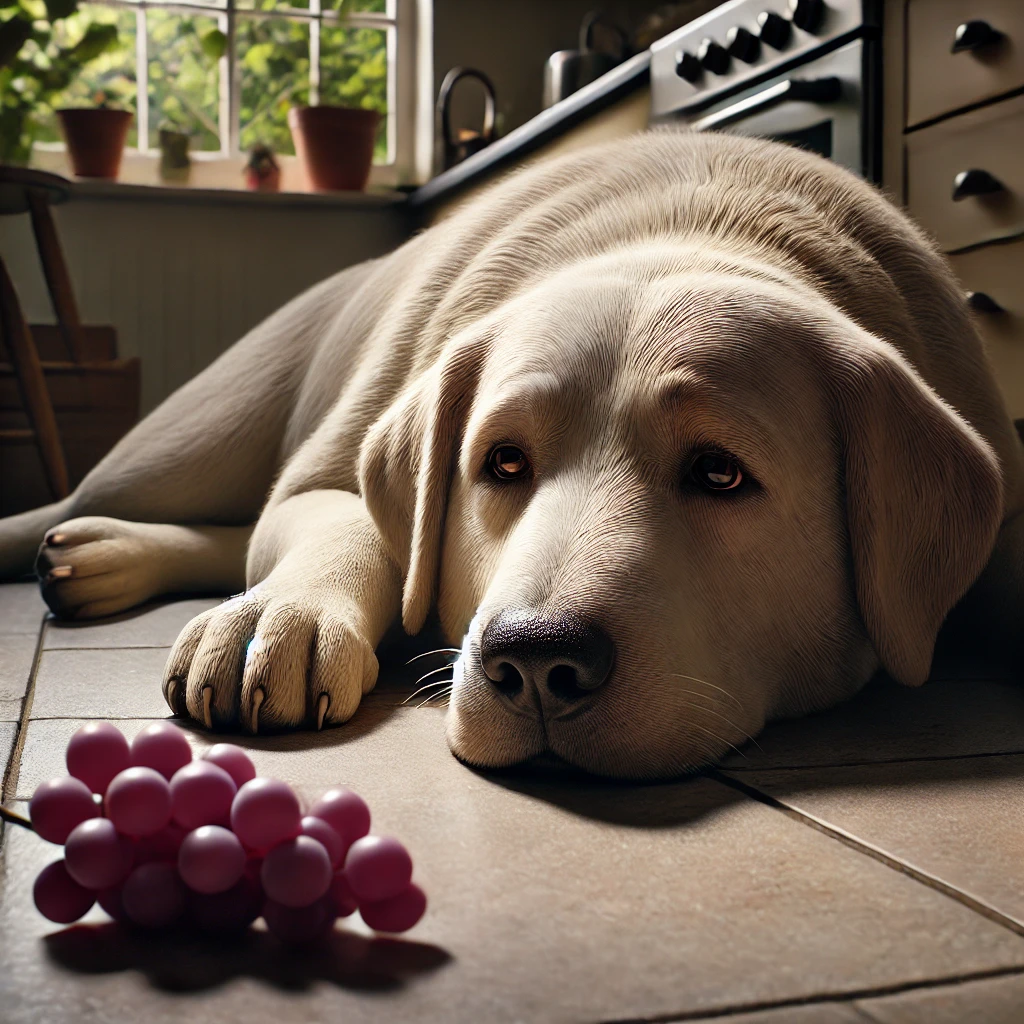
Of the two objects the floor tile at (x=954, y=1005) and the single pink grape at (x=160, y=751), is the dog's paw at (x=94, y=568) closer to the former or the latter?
the single pink grape at (x=160, y=751)

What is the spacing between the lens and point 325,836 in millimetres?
1030

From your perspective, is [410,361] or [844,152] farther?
[844,152]

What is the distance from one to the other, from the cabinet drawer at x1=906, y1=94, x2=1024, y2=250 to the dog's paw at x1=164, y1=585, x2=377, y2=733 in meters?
1.93

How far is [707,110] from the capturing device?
383 cm

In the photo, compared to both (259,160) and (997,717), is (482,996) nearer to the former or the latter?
(997,717)

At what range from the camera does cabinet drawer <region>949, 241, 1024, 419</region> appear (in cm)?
282

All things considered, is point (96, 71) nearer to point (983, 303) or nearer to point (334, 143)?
point (334, 143)

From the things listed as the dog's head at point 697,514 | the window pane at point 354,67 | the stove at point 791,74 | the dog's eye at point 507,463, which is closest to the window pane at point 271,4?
the window pane at point 354,67

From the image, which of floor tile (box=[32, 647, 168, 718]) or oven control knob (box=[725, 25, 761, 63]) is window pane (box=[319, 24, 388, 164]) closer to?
oven control knob (box=[725, 25, 761, 63])

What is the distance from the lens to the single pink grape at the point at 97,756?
1.12m

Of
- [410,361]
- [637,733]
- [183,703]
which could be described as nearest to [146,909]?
[637,733]

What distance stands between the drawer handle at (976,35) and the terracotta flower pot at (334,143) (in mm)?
4110

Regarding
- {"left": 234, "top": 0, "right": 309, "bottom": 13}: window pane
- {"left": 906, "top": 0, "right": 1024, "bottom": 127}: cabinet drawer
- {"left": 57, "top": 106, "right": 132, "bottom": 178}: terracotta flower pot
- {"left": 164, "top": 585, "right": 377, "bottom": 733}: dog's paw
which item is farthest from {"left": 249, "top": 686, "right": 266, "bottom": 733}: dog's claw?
{"left": 234, "top": 0, "right": 309, "bottom": 13}: window pane

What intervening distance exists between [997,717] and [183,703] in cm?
120
